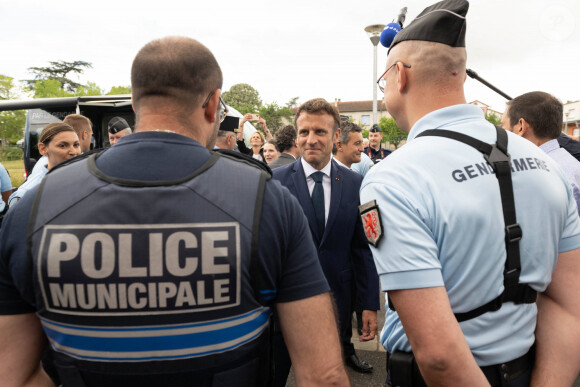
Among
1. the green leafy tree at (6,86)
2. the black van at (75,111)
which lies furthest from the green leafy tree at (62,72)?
the black van at (75,111)

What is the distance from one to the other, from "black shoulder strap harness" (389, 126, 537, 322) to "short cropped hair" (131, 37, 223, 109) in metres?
0.85

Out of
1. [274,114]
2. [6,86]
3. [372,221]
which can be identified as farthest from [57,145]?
Result: [274,114]

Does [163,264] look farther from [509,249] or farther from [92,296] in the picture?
[509,249]

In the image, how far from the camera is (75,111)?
9.23 m

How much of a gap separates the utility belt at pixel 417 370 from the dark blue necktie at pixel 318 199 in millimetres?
1541

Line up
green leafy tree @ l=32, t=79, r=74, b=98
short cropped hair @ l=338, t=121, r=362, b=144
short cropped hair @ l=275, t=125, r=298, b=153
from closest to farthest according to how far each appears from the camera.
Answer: short cropped hair @ l=275, t=125, r=298, b=153, short cropped hair @ l=338, t=121, r=362, b=144, green leafy tree @ l=32, t=79, r=74, b=98

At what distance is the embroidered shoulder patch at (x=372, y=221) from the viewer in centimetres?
120

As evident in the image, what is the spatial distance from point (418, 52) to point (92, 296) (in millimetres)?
1366

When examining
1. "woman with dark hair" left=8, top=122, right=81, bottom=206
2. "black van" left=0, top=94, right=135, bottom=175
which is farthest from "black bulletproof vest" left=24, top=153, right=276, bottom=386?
"black van" left=0, top=94, right=135, bottom=175

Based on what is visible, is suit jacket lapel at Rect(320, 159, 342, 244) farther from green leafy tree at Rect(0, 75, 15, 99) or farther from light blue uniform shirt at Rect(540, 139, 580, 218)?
green leafy tree at Rect(0, 75, 15, 99)

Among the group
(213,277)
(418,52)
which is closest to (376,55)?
(418,52)

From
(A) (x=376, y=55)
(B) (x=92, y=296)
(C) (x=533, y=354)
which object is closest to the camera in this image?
(B) (x=92, y=296)

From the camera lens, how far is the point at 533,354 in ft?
4.55

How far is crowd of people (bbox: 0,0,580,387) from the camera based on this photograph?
1.03m
